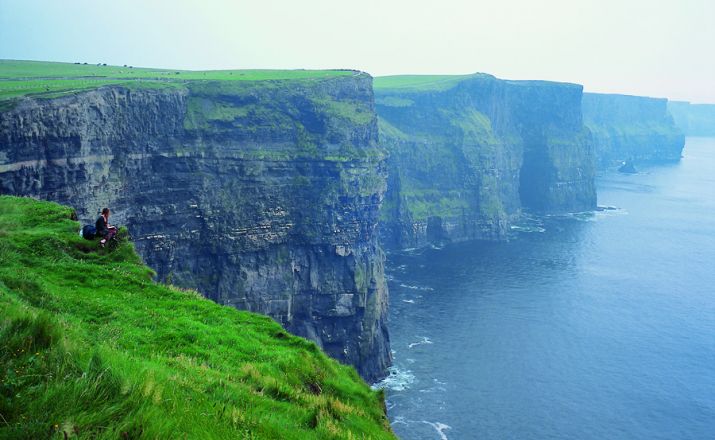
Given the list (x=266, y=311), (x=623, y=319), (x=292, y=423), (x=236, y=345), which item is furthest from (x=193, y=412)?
(x=623, y=319)

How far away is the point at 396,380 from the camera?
80.6 metres

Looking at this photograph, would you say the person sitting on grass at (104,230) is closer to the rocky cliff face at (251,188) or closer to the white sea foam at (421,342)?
the rocky cliff face at (251,188)

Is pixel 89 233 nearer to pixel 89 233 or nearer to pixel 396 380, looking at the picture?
pixel 89 233

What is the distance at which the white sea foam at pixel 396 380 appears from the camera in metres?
78.3

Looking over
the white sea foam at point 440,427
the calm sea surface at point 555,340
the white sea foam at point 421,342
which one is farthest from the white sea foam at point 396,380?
the white sea foam at point 440,427

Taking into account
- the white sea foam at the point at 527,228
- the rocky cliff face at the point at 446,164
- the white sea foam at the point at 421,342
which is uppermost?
the rocky cliff face at the point at 446,164

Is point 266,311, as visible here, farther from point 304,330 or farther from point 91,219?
point 91,219

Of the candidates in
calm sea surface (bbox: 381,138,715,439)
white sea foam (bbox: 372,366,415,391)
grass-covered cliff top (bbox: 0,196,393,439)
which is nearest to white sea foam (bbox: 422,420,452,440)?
calm sea surface (bbox: 381,138,715,439)

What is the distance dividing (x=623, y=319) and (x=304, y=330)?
58.0 meters

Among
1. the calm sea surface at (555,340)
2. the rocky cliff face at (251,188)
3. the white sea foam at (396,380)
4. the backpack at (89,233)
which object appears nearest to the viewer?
the backpack at (89,233)

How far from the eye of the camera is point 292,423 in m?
13.9

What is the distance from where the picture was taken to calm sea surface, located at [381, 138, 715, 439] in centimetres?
7144

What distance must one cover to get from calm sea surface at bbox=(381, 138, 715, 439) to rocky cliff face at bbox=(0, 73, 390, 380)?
1207 cm

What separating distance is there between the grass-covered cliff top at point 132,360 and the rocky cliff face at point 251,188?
34455 mm
